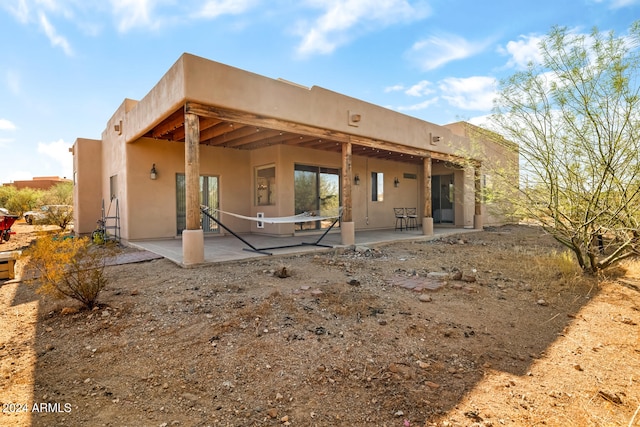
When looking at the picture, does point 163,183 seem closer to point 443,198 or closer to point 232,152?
point 232,152

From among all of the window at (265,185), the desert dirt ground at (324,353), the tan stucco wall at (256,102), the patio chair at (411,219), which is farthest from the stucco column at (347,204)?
the patio chair at (411,219)

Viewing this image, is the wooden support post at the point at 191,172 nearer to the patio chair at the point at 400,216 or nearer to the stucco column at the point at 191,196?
the stucco column at the point at 191,196

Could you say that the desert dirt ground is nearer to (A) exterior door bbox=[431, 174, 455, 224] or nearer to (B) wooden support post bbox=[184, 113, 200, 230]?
(B) wooden support post bbox=[184, 113, 200, 230]

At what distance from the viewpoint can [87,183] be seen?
30.2 ft

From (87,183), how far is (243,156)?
483cm

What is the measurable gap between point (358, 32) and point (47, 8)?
5.92 m

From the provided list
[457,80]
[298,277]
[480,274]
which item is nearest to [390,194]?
[457,80]

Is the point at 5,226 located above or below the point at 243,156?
below

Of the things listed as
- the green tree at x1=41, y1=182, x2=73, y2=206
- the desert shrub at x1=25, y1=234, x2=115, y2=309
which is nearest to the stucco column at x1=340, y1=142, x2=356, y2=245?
the desert shrub at x1=25, y1=234, x2=115, y2=309

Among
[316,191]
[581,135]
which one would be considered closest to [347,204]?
[316,191]

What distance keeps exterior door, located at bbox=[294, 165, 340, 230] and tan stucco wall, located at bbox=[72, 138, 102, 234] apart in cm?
606

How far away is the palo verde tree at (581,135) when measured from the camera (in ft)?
10.8

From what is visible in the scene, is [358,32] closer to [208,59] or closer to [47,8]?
[208,59]

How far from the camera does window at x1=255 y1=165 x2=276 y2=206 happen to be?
8117 mm
